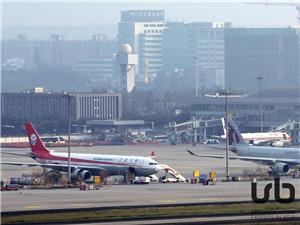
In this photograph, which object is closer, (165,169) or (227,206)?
(227,206)

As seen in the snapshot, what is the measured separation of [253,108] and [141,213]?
98.2 m

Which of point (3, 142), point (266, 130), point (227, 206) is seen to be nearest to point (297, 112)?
point (266, 130)

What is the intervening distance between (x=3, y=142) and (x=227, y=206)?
73930 millimetres

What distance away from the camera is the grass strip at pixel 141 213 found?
54.3 meters

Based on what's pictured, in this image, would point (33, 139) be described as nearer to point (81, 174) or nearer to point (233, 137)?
point (81, 174)

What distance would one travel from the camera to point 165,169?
8519 centimetres

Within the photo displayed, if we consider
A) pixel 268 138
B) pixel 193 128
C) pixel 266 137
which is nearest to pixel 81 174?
pixel 268 138

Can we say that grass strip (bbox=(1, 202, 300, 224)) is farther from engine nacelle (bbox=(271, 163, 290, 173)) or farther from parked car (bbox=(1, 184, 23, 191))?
engine nacelle (bbox=(271, 163, 290, 173))

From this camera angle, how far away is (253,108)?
508ft

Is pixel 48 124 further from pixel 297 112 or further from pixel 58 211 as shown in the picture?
pixel 58 211

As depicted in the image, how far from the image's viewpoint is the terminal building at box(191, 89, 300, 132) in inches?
6058

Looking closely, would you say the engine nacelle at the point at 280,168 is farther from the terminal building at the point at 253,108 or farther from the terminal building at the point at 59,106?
the terminal building at the point at 59,106

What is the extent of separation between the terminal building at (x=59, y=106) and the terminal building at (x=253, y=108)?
1011cm

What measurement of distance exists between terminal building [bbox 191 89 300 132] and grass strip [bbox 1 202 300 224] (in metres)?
90.5
